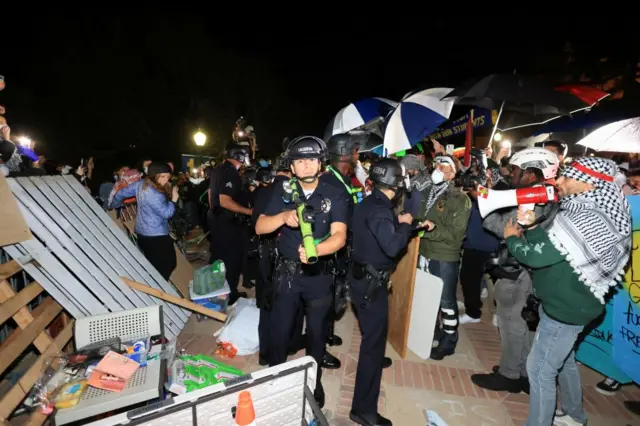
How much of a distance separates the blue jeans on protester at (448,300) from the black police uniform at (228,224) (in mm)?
3163

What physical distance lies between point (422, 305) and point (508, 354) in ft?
3.35

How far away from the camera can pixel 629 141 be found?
4.19 meters

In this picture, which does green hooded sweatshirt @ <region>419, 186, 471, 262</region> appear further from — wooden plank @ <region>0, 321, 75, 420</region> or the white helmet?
wooden plank @ <region>0, 321, 75, 420</region>

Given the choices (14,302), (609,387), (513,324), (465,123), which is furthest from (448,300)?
(465,123)

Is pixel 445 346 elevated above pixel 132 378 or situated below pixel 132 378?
below

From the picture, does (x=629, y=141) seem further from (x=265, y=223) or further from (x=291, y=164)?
(x=265, y=223)

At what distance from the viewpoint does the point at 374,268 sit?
2.92 metres

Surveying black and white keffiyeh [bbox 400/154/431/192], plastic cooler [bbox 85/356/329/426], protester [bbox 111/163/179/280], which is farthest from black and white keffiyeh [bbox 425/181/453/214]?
protester [bbox 111/163/179/280]

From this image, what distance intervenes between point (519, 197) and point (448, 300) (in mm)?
2052

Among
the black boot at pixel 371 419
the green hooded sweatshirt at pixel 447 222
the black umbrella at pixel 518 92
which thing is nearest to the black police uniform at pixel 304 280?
the black boot at pixel 371 419

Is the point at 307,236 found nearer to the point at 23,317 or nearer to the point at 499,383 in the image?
the point at 23,317

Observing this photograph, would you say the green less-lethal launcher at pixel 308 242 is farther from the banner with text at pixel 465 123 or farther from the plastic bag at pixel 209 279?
the banner with text at pixel 465 123

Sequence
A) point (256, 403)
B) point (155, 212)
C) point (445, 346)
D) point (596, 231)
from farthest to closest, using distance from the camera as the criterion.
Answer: point (155, 212), point (445, 346), point (596, 231), point (256, 403)

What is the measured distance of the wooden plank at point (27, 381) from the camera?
7.80ft
